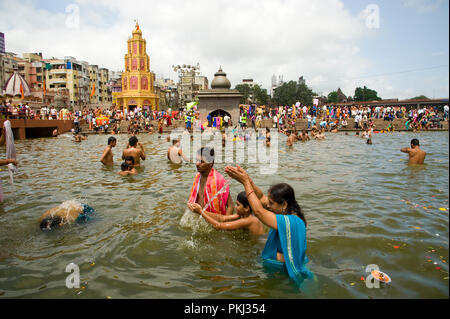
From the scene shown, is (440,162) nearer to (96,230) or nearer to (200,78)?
(96,230)

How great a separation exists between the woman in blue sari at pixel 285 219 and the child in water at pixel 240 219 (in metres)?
1.02

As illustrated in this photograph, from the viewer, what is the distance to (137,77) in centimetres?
5438

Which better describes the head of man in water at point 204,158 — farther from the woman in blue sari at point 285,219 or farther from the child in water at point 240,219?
the woman in blue sari at point 285,219

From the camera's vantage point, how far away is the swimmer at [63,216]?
4602 mm

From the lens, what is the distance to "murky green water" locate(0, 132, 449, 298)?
308 centimetres

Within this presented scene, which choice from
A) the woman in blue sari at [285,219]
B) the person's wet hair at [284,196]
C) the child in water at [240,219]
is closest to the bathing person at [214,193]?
the child in water at [240,219]

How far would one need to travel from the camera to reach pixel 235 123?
29.4m

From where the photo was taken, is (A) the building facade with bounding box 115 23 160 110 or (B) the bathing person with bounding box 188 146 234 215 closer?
(B) the bathing person with bounding box 188 146 234 215

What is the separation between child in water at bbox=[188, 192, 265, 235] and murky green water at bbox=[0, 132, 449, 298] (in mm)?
184

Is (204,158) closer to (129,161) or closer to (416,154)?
(129,161)

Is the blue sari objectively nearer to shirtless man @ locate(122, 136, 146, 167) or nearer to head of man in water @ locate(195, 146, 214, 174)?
head of man in water @ locate(195, 146, 214, 174)
